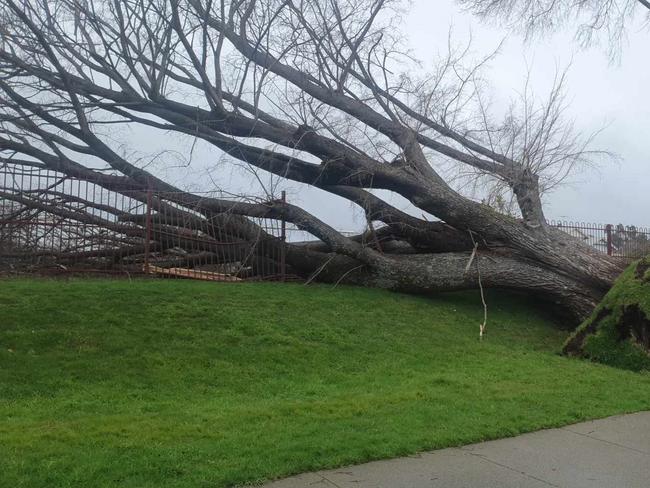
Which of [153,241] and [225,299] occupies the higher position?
[153,241]

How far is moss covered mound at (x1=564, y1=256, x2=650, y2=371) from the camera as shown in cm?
1077

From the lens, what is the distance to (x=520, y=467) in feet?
17.0

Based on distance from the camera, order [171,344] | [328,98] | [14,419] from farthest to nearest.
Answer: [328,98]
[171,344]
[14,419]

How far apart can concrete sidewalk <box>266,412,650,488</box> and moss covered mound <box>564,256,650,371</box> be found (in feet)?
15.8

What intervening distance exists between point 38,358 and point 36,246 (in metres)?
6.26

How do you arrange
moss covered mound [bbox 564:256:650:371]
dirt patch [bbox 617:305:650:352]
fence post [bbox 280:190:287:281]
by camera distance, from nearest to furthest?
moss covered mound [bbox 564:256:650:371]
dirt patch [bbox 617:305:650:352]
fence post [bbox 280:190:287:281]

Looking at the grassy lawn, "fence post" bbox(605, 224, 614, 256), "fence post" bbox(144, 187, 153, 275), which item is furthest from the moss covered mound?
"fence post" bbox(605, 224, 614, 256)

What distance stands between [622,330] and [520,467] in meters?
7.20

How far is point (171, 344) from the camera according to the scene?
28.9ft

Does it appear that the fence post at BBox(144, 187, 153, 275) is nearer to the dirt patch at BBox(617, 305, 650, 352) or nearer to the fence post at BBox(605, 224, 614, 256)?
the dirt patch at BBox(617, 305, 650, 352)

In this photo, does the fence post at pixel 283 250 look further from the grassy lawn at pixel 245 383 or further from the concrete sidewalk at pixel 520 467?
the concrete sidewalk at pixel 520 467

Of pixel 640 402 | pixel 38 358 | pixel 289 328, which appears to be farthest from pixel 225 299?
pixel 640 402

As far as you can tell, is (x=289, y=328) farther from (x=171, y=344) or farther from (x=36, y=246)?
(x=36, y=246)

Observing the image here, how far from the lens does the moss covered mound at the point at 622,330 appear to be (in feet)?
35.3
